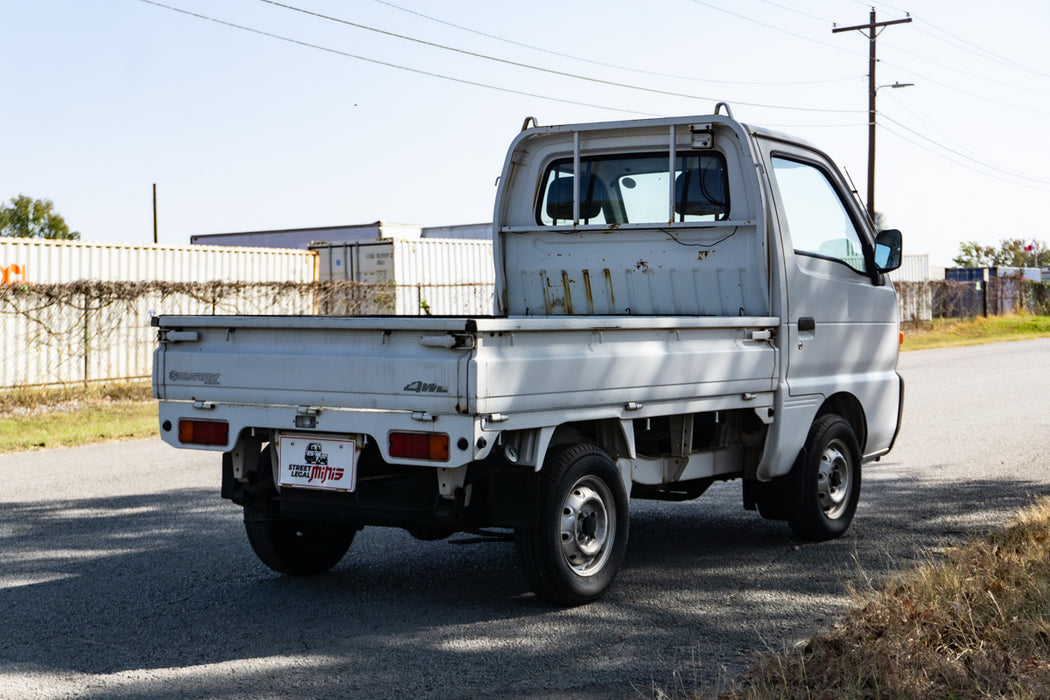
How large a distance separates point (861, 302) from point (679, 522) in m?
1.87

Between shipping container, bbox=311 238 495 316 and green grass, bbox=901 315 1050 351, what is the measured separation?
1125 centimetres

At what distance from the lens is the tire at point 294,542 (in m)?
6.27

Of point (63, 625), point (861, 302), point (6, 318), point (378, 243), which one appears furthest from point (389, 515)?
point (378, 243)

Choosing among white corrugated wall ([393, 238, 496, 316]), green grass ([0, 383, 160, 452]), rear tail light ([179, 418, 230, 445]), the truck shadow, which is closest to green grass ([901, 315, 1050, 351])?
white corrugated wall ([393, 238, 496, 316])

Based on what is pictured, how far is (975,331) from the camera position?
3828cm

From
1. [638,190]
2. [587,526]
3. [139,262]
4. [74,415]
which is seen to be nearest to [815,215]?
[638,190]

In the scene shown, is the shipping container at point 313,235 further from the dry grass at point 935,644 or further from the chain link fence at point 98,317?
the dry grass at point 935,644

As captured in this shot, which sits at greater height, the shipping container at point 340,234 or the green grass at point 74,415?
the shipping container at point 340,234

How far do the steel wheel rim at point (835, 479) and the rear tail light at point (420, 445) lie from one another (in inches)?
120

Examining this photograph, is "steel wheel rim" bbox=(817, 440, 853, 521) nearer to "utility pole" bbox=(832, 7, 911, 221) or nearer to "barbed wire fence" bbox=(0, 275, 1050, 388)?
"barbed wire fence" bbox=(0, 275, 1050, 388)

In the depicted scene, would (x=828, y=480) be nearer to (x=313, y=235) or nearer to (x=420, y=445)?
(x=420, y=445)

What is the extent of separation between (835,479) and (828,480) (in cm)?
16

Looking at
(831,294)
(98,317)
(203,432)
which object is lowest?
(203,432)

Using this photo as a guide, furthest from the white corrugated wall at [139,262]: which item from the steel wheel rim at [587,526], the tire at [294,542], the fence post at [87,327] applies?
the steel wheel rim at [587,526]
